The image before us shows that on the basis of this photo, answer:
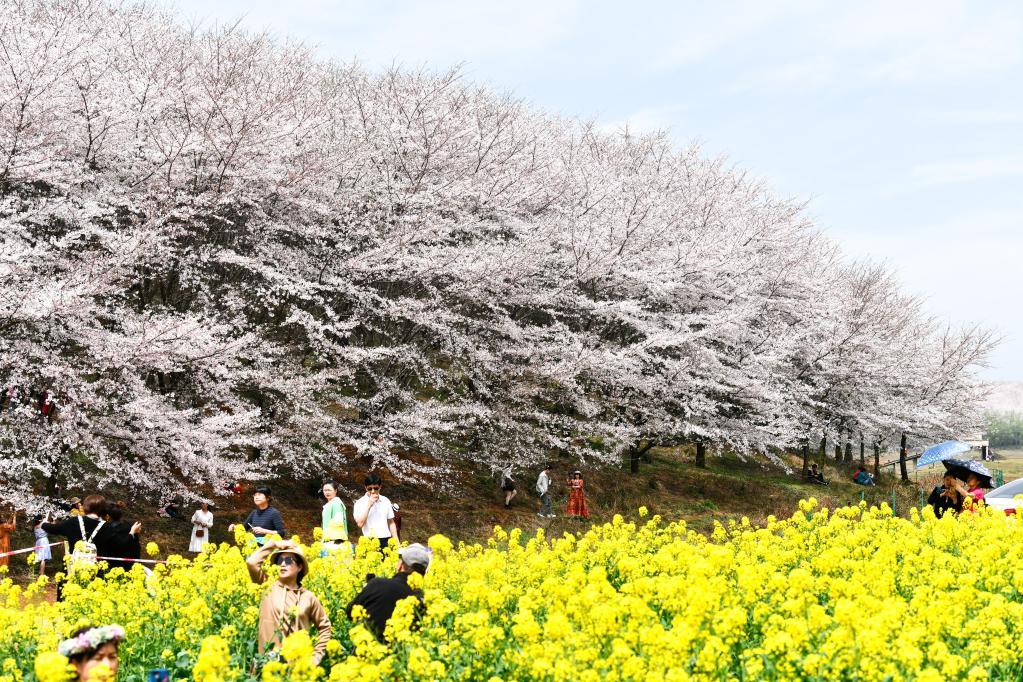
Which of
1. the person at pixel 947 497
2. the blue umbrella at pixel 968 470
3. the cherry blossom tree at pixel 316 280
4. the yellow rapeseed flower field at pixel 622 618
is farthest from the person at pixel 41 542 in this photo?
the blue umbrella at pixel 968 470

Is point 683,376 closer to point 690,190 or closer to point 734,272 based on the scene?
point 734,272

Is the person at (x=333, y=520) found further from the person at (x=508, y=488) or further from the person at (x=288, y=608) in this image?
the person at (x=508, y=488)

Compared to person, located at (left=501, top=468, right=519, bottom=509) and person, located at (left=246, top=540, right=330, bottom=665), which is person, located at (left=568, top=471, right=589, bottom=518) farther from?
person, located at (left=246, top=540, right=330, bottom=665)

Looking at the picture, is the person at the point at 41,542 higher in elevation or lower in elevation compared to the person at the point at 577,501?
higher

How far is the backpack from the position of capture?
9.61 metres

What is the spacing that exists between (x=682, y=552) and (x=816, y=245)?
31875 millimetres

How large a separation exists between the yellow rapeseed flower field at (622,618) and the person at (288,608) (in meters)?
0.25

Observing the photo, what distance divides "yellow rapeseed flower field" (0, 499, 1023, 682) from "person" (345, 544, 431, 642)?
22 cm

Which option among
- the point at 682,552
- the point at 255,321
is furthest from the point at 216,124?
the point at 682,552

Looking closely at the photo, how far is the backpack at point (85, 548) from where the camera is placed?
9.61m

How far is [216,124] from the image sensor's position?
16.5 m

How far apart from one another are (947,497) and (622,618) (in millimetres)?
7703

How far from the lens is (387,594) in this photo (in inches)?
250

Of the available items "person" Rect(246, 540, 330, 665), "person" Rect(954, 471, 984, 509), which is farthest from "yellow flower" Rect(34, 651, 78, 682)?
"person" Rect(954, 471, 984, 509)
